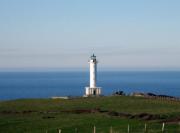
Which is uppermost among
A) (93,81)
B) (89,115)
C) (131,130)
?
(93,81)

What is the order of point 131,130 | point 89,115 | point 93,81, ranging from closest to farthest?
point 131,130, point 89,115, point 93,81

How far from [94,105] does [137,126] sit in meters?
25.4

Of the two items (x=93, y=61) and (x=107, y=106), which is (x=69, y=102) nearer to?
(x=107, y=106)

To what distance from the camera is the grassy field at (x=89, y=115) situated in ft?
192

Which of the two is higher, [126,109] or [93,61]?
[93,61]

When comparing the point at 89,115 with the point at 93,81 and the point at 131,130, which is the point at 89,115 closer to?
the point at 131,130

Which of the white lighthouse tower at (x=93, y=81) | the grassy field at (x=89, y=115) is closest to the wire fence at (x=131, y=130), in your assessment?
the grassy field at (x=89, y=115)

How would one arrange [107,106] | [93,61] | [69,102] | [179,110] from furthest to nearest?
[93,61]
[69,102]
[107,106]
[179,110]

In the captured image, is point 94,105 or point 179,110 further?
point 94,105

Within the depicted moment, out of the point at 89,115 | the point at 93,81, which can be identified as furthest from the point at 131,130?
the point at 93,81

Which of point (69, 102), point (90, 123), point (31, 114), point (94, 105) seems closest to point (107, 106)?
point (94, 105)

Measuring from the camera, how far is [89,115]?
70062 millimetres

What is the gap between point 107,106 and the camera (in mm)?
82312

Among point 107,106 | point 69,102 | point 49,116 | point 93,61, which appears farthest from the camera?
point 93,61
